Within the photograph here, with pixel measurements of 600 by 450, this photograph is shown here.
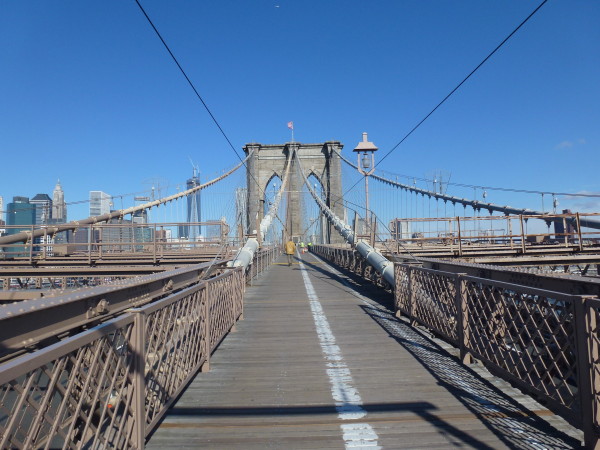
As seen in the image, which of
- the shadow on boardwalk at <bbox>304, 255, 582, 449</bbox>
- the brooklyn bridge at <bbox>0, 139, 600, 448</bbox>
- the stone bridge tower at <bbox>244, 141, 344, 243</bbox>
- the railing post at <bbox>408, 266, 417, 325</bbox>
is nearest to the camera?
the brooklyn bridge at <bbox>0, 139, 600, 448</bbox>

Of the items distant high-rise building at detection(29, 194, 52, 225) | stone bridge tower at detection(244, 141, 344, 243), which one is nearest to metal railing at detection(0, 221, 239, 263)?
distant high-rise building at detection(29, 194, 52, 225)

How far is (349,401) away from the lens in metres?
3.38

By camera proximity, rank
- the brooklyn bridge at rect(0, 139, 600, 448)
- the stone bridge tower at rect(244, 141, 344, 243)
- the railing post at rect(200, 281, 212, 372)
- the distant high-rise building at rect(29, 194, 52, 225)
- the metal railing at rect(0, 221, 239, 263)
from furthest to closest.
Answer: the stone bridge tower at rect(244, 141, 344, 243)
the distant high-rise building at rect(29, 194, 52, 225)
the metal railing at rect(0, 221, 239, 263)
the railing post at rect(200, 281, 212, 372)
the brooklyn bridge at rect(0, 139, 600, 448)

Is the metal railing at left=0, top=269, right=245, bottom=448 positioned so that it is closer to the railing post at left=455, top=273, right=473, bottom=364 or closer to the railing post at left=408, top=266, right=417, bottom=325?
the railing post at left=455, top=273, right=473, bottom=364

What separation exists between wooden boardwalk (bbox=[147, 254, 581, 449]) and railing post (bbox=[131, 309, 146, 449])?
32 centimetres

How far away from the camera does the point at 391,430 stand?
286 cm

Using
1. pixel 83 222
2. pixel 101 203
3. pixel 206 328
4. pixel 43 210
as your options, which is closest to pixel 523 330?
pixel 206 328

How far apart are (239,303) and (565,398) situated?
16.3ft

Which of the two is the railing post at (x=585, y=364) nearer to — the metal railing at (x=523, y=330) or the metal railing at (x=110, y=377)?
the metal railing at (x=523, y=330)

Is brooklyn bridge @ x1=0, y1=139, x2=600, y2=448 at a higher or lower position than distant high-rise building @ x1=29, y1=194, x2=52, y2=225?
lower

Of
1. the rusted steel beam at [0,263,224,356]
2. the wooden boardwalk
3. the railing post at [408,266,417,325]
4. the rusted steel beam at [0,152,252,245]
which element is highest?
the rusted steel beam at [0,152,252,245]

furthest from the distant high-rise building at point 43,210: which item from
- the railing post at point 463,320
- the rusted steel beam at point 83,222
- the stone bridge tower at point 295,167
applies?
the stone bridge tower at point 295,167

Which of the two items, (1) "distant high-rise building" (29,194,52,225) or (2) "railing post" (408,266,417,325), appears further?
(1) "distant high-rise building" (29,194,52,225)

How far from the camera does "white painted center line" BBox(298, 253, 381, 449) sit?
8.97 feet
